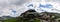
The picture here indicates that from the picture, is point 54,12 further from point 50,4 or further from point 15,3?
point 15,3

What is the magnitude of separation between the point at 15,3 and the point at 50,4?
379 mm

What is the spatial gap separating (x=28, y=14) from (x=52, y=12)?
10.3 inches

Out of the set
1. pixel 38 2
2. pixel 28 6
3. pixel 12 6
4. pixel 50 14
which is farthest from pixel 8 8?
pixel 50 14

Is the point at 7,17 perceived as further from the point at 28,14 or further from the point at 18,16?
the point at 28,14

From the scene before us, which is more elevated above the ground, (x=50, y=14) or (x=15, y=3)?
(x=15, y=3)

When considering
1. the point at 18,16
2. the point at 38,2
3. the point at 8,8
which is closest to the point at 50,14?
the point at 38,2

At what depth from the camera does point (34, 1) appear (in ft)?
4.59

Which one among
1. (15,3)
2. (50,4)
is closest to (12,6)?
(15,3)

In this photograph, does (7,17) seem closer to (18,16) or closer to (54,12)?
(18,16)

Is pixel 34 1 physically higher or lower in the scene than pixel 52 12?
higher

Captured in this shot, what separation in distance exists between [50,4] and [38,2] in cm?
13

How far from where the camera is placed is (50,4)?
4.58ft

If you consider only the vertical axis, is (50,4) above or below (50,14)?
above

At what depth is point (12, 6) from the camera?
1.40 metres
